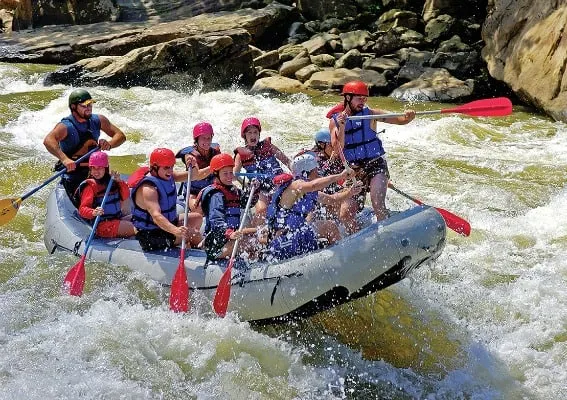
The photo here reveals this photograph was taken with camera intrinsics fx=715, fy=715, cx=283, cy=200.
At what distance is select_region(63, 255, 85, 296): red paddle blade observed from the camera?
4852 mm

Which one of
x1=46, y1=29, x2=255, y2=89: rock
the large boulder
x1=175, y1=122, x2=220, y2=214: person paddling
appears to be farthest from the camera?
x1=46, y1=29, x2=255, y2=89: rock

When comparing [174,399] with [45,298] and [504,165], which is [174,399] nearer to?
[45,298]

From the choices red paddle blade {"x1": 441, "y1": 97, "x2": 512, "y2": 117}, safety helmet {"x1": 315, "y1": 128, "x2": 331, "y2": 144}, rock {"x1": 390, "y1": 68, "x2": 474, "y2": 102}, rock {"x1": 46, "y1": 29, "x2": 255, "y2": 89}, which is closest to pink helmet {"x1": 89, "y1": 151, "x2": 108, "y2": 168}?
safety helmet {"x1": 315, "y1": 128, "x2": 331, "y2": 144}

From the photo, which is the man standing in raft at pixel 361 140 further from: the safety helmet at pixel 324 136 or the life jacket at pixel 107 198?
the life jacket at pixel 107 198

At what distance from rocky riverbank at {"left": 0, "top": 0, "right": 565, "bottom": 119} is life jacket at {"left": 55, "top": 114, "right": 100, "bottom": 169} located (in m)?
6.29

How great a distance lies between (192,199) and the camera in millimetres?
5742

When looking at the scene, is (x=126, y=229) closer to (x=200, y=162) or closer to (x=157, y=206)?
(x=157, y=206)

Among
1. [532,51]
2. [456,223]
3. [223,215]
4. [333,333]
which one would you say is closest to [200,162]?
[223,215]

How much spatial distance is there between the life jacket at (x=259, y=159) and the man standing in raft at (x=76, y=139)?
119cm

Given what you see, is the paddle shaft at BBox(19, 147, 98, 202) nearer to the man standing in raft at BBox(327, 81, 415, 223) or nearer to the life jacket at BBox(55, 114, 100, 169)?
the life jacket at BBox(55, 114, 100, 169)

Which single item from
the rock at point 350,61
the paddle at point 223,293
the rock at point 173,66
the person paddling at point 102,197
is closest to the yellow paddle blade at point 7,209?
the person paddling at point 102,197

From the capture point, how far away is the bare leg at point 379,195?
5.10 m

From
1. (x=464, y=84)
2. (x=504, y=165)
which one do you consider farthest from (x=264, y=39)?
(x=504, y=165)

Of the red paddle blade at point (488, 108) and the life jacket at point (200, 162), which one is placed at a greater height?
the red paddle blade at point (488, 108)
